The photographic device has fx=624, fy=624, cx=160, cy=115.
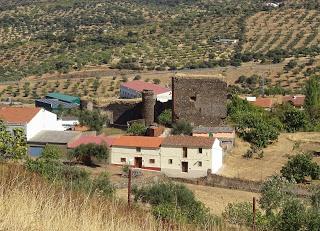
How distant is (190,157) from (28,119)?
914cm

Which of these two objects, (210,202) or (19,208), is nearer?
(19,208)

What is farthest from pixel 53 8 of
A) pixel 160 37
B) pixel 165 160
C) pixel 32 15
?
pixel 165 160

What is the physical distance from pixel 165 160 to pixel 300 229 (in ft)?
52.3

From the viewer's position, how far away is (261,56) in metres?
69.4

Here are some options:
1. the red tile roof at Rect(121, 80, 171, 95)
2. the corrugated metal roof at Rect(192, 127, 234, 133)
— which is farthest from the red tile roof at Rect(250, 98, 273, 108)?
the corrugated metal roof at Rect(192, 127, 234, 133)

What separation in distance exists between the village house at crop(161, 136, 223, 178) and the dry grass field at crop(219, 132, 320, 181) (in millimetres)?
773

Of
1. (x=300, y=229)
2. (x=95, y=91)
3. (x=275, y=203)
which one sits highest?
(x=300, y=229)

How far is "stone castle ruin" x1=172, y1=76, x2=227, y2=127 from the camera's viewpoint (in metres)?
34.0

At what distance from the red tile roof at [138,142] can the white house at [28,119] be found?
5024mm

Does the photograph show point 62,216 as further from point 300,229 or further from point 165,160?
point 165,160

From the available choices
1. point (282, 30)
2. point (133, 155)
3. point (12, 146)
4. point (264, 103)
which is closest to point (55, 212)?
point (12, 146)

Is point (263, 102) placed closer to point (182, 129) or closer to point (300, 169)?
point (182, 129)

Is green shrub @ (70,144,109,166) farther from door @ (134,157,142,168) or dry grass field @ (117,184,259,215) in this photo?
dry grass field @ (117,184,259,215)

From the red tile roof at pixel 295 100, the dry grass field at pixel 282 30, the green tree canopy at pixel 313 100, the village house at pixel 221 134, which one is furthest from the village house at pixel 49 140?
the dry grass field at pixel 282 30
